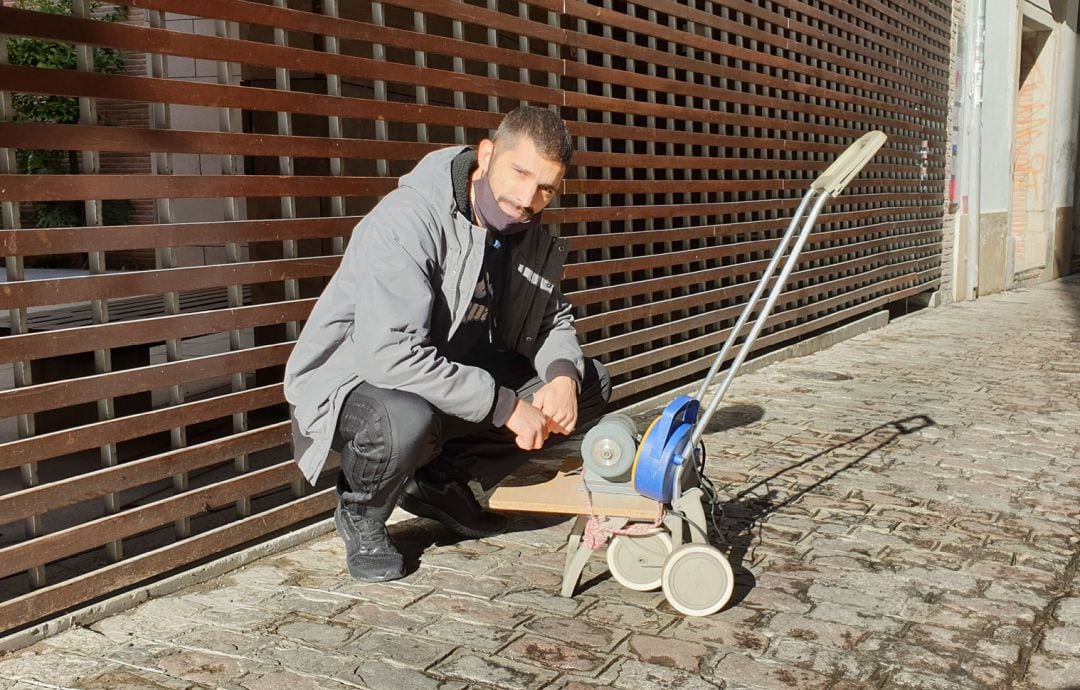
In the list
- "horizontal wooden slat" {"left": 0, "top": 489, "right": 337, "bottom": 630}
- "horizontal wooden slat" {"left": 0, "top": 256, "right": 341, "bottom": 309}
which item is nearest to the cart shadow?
"horizontal wooden slat" {"left": 0, "top": 489, "right": 337, "bottom": 630}

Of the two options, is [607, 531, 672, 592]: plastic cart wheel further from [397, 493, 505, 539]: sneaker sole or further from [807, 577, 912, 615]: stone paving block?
[397, 493, 505, 539]: sneaker sole

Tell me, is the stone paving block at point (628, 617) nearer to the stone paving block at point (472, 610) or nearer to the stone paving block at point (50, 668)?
the stone paving block at point (472, 610)

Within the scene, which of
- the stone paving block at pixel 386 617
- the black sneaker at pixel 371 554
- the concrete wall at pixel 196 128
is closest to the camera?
the stone paving block at pixel 386 617

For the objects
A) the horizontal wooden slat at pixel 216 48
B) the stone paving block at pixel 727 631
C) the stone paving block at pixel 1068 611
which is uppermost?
the horizontal wooden slat at pixel 216 48

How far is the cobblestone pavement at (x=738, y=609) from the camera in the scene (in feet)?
10.3

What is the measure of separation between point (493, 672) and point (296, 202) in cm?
273

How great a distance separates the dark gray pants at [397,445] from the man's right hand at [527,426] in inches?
10.7

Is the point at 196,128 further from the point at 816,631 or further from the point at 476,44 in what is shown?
the point at 816,631

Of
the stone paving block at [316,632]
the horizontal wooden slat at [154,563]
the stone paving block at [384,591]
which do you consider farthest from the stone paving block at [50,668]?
the stone paving block at [384,591]

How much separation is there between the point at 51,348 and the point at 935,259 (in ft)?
39.3

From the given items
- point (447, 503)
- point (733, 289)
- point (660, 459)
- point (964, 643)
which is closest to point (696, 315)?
point (733, 289)

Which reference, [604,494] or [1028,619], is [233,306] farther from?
[1028,619]

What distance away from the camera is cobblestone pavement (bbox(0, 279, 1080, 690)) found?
3.15 m

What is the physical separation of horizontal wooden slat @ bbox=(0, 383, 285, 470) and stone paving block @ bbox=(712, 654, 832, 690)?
6.26 ft
